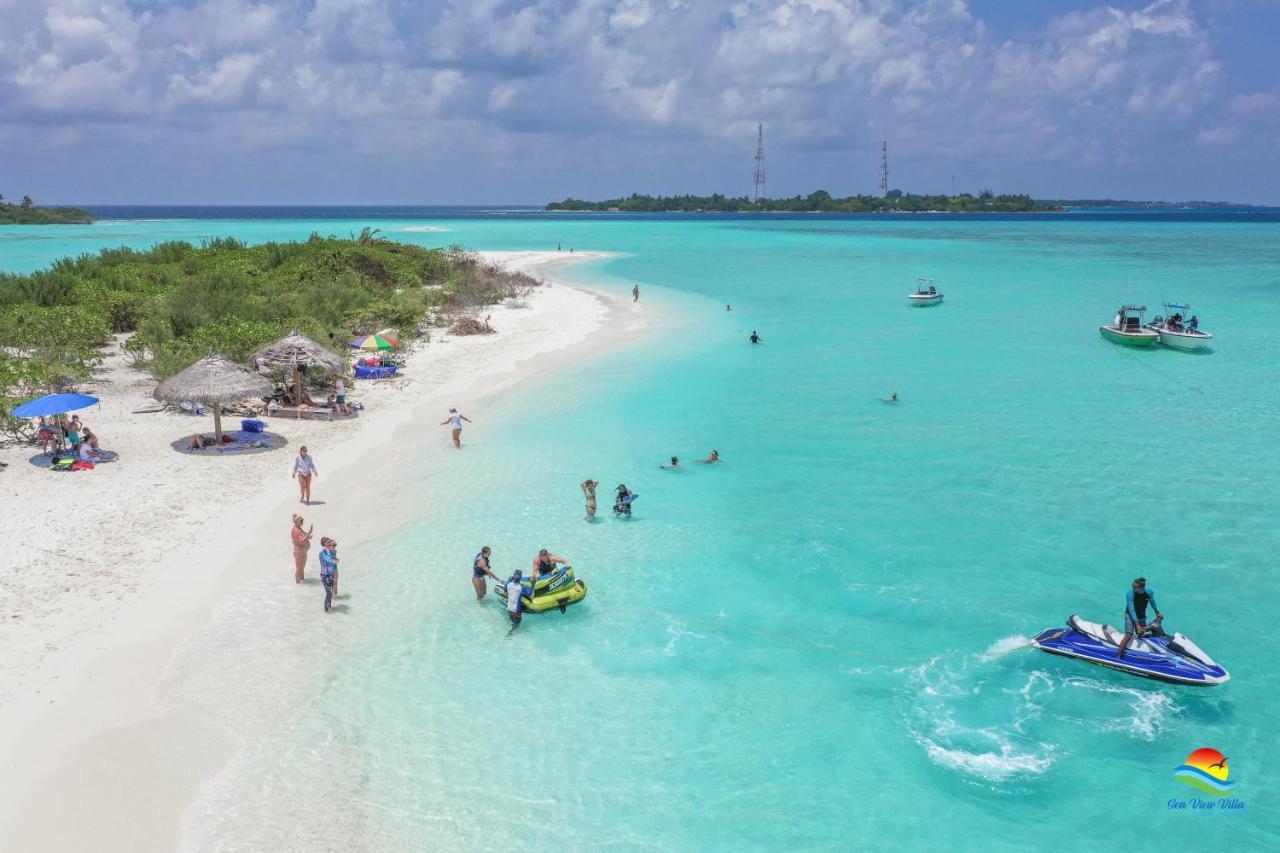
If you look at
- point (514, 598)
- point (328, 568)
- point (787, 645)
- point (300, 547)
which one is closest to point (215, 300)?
point (300, 547)

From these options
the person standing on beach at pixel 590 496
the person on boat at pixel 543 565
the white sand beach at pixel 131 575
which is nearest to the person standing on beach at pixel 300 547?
the white sand beach at pixel 131 575

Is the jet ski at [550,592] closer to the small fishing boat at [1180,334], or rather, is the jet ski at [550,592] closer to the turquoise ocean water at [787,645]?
the turquoise ocean water at [787,645]

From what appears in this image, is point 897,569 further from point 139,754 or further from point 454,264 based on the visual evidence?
point 454,264

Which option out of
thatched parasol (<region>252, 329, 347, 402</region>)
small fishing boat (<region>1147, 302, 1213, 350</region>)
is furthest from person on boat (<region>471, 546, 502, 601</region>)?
small fishing boat (<region>1147, 302, 1213, 350</region>)

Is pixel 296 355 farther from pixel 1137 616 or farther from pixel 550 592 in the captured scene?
pixel 1137 616

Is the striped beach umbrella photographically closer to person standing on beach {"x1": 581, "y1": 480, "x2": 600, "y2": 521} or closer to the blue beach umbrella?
the blue beach umbrella

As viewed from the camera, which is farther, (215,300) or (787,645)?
(215,300)

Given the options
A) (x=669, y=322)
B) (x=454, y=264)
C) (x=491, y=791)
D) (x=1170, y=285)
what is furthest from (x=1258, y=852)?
(x=1170, y=285)
